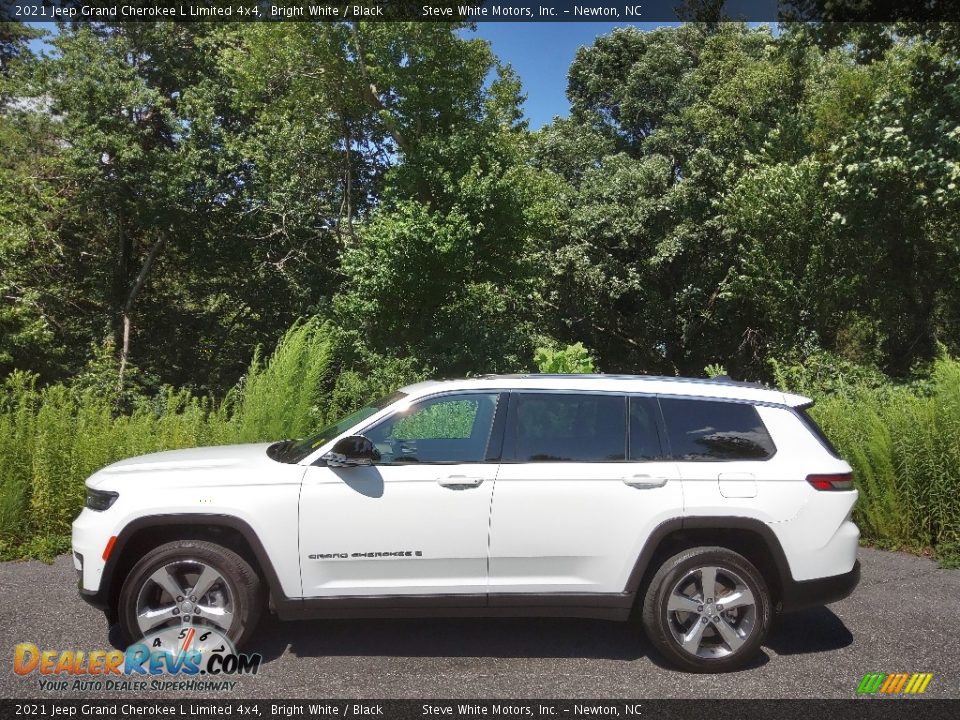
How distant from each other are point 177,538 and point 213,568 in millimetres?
344

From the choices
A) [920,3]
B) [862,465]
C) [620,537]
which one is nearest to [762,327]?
[920,3]

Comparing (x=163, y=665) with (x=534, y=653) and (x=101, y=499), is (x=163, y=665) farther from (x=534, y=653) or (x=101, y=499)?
(x=534, y=653)

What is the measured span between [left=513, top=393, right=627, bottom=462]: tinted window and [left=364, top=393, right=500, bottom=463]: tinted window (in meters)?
0.22

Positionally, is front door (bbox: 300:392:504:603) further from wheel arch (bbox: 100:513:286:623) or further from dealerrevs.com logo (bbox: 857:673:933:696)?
dealerrevs.com logo (bbox: 857:673:933:696)

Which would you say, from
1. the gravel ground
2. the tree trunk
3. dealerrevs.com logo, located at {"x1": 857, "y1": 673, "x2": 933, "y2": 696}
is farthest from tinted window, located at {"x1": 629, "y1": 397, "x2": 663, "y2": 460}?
the tree trunk

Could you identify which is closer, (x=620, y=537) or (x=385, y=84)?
(x=620, y=537)

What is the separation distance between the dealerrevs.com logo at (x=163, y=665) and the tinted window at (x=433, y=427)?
144 centimetres

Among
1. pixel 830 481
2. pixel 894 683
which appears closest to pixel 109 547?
pixel 830 481

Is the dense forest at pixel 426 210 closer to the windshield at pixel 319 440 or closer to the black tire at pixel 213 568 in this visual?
the windshield at pixel 319 440

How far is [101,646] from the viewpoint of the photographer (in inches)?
181

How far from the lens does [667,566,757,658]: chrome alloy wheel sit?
4273mm

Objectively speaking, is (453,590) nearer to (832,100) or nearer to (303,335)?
(303,335)

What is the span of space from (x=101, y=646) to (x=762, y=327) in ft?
76.0

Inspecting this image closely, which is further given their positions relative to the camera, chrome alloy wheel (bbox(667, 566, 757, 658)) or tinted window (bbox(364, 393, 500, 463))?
tinted window (bbox(364, 393, 500, 463))
